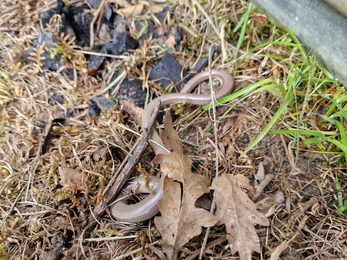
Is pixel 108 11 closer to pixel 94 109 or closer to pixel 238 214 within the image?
pixel 94 109

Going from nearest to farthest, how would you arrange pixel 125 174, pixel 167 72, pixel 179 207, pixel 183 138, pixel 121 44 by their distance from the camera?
pixel 179 207 < pixel 125 174 < pixel 183 138 < pixel 167 72 < pixel 121 44

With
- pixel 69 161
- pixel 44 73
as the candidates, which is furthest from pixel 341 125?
pixel 44 73

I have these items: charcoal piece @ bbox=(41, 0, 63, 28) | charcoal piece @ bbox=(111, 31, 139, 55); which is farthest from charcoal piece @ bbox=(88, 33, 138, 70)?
charcoal piece @ bbox=(41, 0, 63, 28)

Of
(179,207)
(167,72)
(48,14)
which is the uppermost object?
(48,14)

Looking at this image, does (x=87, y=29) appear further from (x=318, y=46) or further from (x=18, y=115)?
(x=318, y=46)

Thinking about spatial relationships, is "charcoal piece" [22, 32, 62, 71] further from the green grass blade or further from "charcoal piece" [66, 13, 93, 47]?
the green grass blade

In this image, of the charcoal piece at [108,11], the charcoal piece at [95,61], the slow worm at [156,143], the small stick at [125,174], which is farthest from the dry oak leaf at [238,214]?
the charcoal piece at [108,11]

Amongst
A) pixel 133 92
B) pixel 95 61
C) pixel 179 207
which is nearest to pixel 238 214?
pixel 179 207
